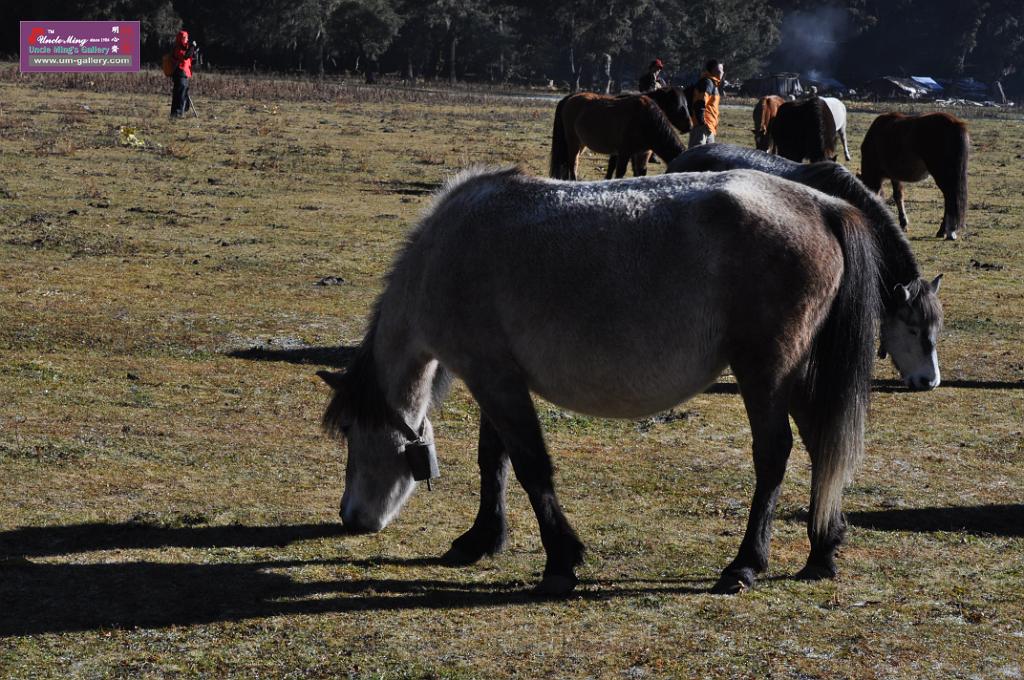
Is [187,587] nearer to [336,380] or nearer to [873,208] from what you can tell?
[336,380]

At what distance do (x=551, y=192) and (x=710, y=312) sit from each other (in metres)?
0.96

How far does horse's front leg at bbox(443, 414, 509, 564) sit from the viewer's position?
6.38 metres

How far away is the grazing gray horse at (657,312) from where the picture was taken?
18.7 ft

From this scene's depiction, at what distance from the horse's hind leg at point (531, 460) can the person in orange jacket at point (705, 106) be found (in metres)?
13.5

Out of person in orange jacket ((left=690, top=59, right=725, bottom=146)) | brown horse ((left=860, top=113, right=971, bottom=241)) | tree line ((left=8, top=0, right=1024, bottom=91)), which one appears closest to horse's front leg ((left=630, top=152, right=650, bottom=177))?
person in orange jacket ((left=690, top=59, right=725, bottom=146))

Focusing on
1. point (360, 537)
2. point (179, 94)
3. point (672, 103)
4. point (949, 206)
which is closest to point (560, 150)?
point (672, 103)

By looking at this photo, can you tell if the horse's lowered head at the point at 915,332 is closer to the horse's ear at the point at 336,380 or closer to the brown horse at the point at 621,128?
the horse's ear at the point at 336,380

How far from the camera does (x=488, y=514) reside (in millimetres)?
6418

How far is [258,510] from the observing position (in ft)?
23.0

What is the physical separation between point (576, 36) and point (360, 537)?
81.2 m

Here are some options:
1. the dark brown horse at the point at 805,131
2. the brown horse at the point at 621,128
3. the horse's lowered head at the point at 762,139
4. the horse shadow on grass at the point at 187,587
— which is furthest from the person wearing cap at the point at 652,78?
the horse shadow on grass at the point at 187,587

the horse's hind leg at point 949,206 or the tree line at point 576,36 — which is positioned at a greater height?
the tree line at point 576,36

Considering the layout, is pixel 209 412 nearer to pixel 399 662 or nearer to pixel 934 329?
pixel 399 662

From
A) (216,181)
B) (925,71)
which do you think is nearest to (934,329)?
(216,181)
